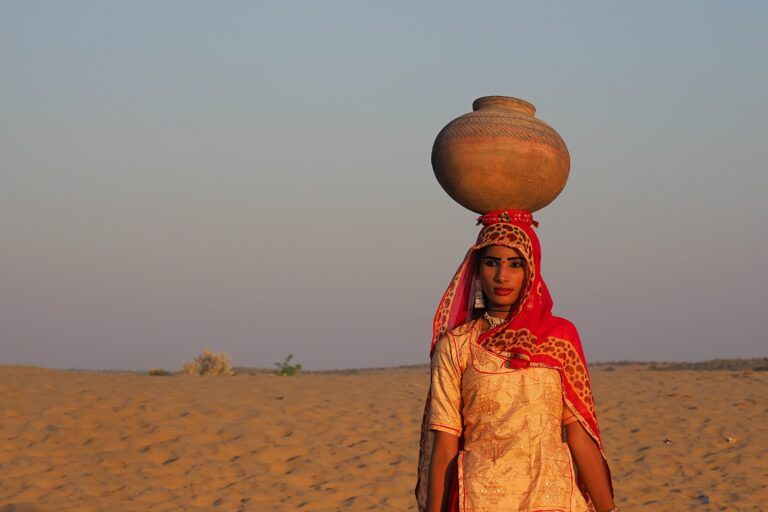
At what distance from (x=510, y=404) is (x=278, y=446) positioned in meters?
8.52

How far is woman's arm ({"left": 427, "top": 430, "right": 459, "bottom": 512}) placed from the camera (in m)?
3.69

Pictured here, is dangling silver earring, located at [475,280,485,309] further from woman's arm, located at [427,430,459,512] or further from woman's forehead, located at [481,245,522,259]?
woman's arm, located at [427,430,459,512]

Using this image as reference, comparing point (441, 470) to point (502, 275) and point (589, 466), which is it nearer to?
point (589, 466)

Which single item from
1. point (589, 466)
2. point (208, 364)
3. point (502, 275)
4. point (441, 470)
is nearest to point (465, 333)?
point (502, 275)

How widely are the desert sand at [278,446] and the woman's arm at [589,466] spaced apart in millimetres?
6170

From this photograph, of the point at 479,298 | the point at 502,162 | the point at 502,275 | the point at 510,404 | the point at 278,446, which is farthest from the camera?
the point at 278,446

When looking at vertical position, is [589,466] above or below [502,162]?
below

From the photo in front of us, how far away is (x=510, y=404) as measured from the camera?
142 inches

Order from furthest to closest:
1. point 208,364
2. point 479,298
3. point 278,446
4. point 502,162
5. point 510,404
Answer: point 208,364 < point 278,446 < point 502,162 < point 479,298 < point 510,404

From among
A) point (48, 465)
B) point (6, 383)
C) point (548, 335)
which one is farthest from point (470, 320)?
point (6, 383)

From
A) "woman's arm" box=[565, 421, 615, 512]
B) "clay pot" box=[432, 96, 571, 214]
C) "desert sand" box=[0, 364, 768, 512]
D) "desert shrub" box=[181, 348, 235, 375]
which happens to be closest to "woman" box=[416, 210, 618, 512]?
"woman's arm" box=[565, 421, 615, 512]

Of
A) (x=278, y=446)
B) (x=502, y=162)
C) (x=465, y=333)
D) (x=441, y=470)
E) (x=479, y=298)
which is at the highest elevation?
(x=502, y=162)

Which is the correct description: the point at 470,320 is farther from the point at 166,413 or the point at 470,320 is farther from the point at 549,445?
the point at 166,413

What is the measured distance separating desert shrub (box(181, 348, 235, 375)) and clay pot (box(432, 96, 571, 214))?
20.0m
